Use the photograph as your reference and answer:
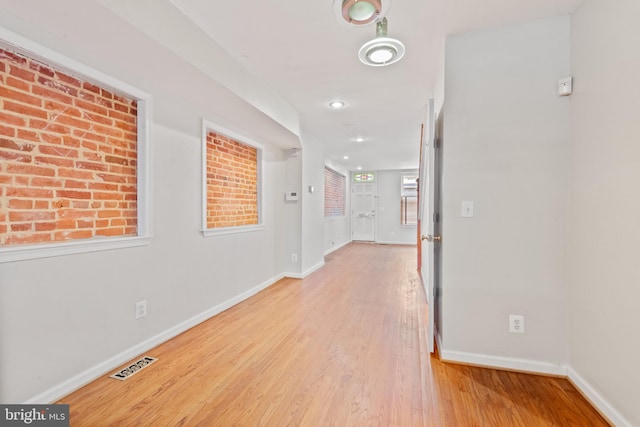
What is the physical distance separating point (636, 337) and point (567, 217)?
0.79 metres

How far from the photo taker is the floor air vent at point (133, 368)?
1.92 meters

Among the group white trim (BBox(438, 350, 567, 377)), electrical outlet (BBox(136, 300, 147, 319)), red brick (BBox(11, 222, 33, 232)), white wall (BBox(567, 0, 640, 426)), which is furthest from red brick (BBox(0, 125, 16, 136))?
white wall (BBox(567, 0, 640, 426))

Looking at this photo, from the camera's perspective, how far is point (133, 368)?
202 centimetres

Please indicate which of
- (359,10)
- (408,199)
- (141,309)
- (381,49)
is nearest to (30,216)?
(141,309)

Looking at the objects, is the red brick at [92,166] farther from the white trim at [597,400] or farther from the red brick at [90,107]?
the white trim at [597,400]

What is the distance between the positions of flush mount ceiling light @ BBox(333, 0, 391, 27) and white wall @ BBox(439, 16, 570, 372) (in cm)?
95

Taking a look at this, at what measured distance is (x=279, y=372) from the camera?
199 cm

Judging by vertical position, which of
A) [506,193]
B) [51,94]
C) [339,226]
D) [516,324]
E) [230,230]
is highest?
[51,94]

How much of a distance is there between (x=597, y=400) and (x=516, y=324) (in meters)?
0.51

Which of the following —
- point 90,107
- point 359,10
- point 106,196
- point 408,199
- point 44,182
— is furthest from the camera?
point 408,199

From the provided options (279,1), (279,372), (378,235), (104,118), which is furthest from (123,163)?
(378,235)

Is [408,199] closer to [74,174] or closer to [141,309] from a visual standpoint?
[141,309]

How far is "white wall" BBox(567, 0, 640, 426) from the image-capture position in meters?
1.41

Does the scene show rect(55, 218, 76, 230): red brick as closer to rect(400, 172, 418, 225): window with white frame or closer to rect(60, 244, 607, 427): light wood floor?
rect(60, 244, 607, 427): light wood floor
